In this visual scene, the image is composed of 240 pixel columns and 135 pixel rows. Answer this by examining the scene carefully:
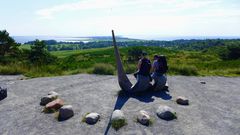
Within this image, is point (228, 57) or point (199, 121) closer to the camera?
point (199, 121)

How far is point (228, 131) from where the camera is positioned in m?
8.52

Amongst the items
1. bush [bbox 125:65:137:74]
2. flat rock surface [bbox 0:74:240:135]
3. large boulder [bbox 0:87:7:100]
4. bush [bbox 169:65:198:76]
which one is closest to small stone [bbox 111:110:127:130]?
flat rock surface [bbox 0:74:240:135]

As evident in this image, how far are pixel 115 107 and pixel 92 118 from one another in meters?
1.50

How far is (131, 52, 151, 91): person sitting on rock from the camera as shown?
11680 mm

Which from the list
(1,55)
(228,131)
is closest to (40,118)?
(228,131)

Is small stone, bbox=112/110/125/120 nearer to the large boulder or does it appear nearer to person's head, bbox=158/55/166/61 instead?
Answer: person's head, bbox=158/55/166/61

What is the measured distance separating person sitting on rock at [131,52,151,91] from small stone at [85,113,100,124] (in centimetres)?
313

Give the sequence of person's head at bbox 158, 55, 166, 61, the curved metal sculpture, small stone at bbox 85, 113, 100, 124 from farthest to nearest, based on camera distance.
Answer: person's head at bbox 158, 55, 166, 61 → the curved metal sculpture → small stone at bbox 85, 113, 100, 124

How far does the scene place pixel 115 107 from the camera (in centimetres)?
1030

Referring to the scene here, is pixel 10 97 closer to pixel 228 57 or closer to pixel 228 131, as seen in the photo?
pixel 228 131

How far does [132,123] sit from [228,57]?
53913 millimetres

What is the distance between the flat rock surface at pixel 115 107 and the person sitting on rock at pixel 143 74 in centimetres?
44

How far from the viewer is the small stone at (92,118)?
29.5 ft

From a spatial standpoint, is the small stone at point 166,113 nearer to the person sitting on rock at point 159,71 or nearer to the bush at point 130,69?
Result: the person sitting on rock at point 159,71
